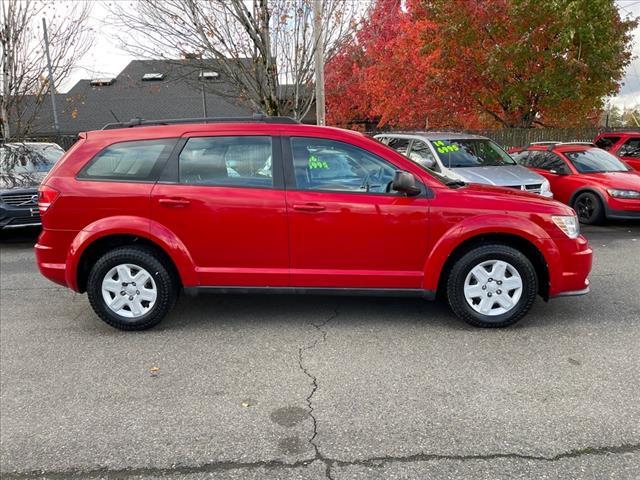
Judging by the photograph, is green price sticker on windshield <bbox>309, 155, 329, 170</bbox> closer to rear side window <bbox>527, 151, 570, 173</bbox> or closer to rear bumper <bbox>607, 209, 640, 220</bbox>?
rear bumper <bbox>607, 209, 640, 220</bbox>

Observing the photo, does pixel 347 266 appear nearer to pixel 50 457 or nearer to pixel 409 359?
pixel 409 359

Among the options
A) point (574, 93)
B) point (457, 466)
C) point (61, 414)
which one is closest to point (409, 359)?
point (457, 466)

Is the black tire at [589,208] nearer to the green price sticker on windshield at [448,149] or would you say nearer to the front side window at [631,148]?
the green price sticker on windshield at [448,149]

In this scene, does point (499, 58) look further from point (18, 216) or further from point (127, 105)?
point (127, 105)

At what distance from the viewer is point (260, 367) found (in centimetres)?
372

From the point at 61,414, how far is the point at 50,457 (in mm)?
445

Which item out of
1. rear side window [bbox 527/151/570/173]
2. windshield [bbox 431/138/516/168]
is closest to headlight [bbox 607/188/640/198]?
rear side window [bbox 527/151/570/173]

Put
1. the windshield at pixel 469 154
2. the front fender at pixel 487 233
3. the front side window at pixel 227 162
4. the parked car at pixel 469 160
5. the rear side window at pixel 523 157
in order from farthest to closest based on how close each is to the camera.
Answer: the rear side window at pixel 523 157 < the windshield at pixel 469 154 < the parked car at pixel 469 160 < the front side window at pixel 227 162 < the front fender at pixel 487 233

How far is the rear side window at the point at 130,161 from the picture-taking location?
A: 4344 millimetres

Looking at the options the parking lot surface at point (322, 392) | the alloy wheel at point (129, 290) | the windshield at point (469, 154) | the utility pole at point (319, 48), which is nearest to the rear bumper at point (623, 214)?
the windshield at point (469, 154)

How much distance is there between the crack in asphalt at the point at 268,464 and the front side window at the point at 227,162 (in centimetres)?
232

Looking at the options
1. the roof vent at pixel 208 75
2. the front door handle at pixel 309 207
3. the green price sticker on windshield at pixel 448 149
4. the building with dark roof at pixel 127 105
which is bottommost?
the front door handle at pixel 309 207

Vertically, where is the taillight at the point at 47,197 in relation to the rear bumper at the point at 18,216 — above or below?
above

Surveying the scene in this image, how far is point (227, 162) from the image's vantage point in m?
4.34
